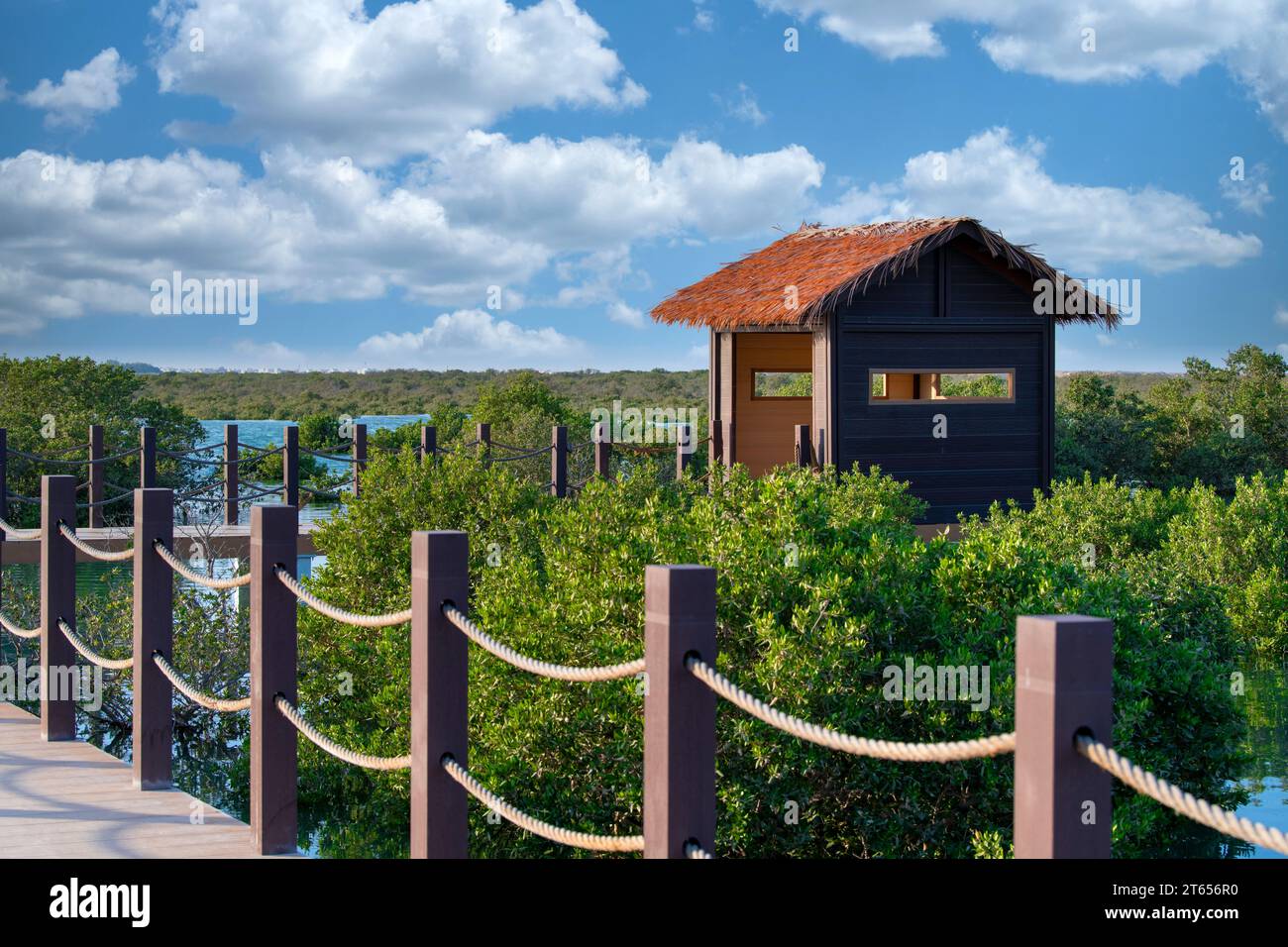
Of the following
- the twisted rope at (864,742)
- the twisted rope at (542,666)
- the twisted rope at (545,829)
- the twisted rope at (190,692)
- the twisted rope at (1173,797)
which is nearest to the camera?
the twisted rope at (1173,797)

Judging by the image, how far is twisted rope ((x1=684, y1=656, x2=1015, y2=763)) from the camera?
8.14 feet

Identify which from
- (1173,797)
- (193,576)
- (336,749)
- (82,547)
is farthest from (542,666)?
(82,547)

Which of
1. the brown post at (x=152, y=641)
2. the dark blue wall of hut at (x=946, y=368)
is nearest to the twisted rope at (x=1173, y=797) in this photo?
the brown post at (x=152, y=641)

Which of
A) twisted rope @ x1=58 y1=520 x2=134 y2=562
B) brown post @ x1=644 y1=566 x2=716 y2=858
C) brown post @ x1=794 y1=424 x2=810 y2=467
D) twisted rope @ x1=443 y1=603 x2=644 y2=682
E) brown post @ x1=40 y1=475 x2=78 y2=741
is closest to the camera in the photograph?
brown post @ x1=644 y1=566 x2=716 y2=858

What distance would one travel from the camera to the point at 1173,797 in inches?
89.7

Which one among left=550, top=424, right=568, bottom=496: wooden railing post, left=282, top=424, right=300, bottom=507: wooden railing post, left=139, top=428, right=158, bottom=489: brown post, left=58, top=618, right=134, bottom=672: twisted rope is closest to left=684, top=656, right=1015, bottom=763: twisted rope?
left=58, top=618, right=134, bottom=672: twisted rope

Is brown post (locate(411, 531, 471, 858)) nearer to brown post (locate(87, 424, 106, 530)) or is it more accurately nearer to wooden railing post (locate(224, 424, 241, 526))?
brown post (locate(87, 424, 106, 530))

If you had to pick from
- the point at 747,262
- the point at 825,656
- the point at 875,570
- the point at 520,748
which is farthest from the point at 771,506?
the point at 747,262

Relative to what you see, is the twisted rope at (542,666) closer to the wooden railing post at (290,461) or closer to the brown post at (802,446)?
the wooden railing post at (290,461)

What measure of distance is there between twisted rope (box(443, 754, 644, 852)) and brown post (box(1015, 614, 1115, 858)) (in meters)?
1.15

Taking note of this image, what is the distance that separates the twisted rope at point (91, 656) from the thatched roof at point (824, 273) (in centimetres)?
1147

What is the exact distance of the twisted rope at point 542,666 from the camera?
3.20 metres
